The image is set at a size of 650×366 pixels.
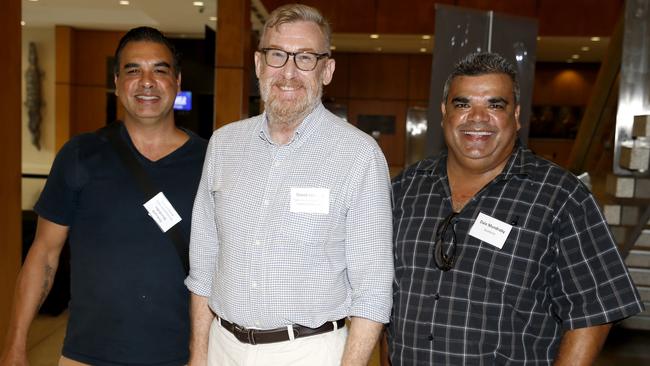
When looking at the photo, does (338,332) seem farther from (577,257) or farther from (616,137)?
(616,137)

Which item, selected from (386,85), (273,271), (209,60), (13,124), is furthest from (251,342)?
(386,85)

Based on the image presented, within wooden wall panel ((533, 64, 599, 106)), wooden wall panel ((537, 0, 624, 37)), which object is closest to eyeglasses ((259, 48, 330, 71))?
wooden wall panel ((537, 0, 624, 37))

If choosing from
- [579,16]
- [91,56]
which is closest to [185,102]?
[91,56]

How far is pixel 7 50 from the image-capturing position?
3457 millimetres

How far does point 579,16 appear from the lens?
10.6 metres

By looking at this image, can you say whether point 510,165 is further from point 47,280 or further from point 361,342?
point 47,280

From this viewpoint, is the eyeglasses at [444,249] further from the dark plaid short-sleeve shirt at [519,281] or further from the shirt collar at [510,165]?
the shirt collar at [510,165]

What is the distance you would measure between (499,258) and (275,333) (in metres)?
0.68

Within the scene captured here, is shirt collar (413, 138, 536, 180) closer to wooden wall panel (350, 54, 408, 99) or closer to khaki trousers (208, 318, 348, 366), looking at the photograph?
khaki trousers (208, 318, 348, 366)

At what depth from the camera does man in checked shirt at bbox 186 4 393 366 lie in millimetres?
1613

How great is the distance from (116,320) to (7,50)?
7.34 feet

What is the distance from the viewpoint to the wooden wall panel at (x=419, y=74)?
1557 cm

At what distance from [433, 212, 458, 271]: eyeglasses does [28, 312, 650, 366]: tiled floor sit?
2.49m

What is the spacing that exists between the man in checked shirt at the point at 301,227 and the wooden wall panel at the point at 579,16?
32.3 feet
